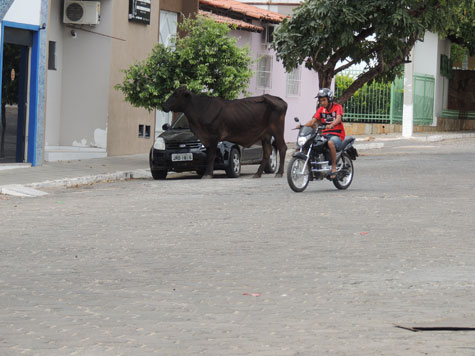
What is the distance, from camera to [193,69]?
894 inches

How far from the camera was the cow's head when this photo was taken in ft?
67.6

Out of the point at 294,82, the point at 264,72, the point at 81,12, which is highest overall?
the point at 81,12

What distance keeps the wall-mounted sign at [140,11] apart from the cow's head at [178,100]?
19.5ft

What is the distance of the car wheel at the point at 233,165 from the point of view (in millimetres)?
20828

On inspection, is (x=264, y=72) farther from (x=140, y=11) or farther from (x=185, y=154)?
(x=185, y=154)

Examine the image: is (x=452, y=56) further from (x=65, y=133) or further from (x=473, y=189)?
(x=473, y=189)

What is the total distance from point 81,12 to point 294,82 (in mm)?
13614

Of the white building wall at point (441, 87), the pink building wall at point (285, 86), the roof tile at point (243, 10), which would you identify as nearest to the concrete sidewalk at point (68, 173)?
the roof tile at point (243, 10)

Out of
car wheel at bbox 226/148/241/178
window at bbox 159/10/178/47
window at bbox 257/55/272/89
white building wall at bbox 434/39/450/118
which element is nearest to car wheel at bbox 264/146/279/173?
car wheel at bbox 226/148/241/178

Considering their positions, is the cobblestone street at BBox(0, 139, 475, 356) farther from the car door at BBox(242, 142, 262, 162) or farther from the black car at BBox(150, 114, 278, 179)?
the car door at BBox(242, 142, 262, 162)

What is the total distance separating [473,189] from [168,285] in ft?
33.7

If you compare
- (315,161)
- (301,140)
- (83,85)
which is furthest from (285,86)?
(301,140)

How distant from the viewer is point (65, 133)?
25.2 meters

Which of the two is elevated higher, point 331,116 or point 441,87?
point 441,87
